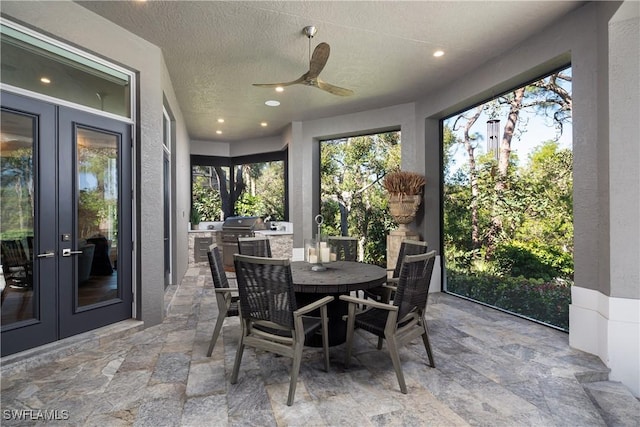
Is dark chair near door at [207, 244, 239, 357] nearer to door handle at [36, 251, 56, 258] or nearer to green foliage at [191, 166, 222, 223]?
door handle at [36, 251, 56, 258]

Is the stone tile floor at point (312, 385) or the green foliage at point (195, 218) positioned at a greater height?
the green foliage at point (195, 218)

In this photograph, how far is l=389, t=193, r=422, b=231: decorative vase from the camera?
4.83 m

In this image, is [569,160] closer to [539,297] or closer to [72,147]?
[539,297]

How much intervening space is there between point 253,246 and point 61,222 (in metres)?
1.71

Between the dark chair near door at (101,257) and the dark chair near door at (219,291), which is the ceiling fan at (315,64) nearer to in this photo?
the dark chair near door at (219,291)

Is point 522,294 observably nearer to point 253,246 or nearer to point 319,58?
point 253,246

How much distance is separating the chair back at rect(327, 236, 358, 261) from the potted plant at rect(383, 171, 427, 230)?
4.15 feet

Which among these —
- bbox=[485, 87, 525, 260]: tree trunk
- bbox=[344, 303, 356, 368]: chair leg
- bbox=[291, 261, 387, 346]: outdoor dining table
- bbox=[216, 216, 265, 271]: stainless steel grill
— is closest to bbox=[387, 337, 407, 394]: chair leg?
bbox=[344, 303, 356, 368]: chair leg

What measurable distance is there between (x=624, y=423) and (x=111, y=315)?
4.15 m

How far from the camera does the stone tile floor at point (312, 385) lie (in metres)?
2.00

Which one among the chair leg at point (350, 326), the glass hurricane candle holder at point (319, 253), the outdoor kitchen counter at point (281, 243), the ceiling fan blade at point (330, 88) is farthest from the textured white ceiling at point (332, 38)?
the outdoor kitchen counter at point (281, 243)

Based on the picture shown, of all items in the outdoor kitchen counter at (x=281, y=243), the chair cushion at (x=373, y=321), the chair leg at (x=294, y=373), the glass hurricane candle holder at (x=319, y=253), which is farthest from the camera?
the outdoor kitchen counter at (x=281, y=243)

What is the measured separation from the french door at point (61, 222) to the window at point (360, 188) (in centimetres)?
376

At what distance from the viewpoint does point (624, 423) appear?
80.0 inches
